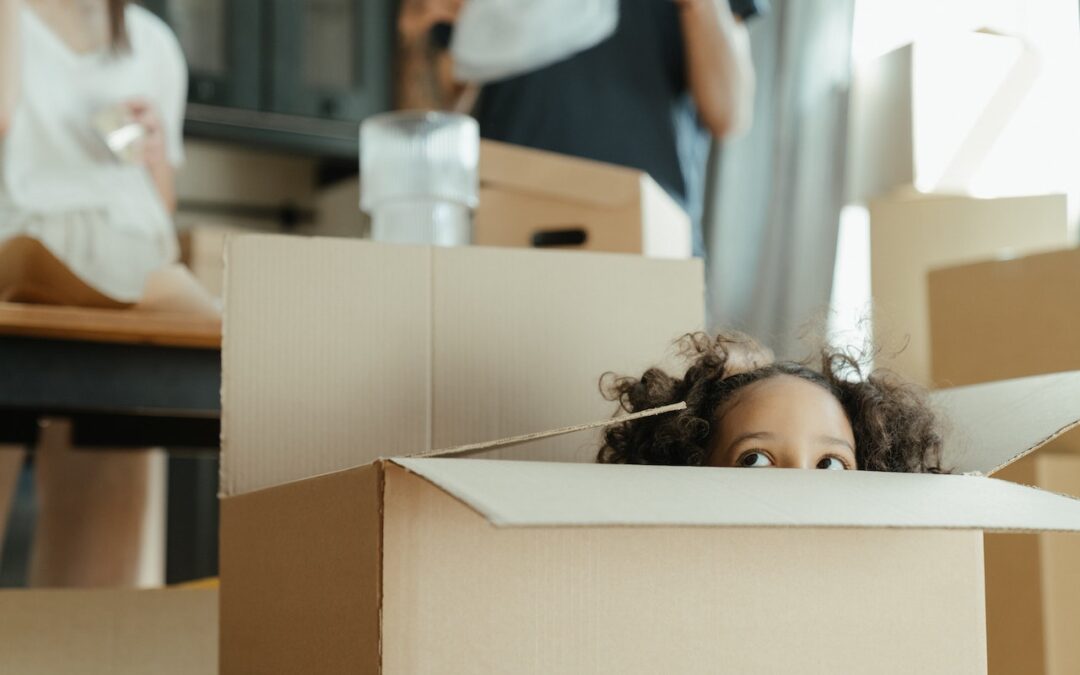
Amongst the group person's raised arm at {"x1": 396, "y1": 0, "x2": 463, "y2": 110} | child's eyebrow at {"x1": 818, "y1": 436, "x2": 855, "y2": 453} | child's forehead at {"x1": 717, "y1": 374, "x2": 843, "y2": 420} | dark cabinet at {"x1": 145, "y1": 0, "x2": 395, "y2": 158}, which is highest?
dark cabinet at {"x1": 145, "y1": 0, "x2": 395, "y2": 158}

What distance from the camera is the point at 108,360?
3.36 ft

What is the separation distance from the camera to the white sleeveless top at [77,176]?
1588 millimetres

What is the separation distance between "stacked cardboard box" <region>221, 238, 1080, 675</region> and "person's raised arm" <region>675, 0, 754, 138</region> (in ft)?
2.75

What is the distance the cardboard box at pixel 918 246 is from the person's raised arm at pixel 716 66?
0.41 meters

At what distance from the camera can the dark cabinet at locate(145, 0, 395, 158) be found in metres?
2.95

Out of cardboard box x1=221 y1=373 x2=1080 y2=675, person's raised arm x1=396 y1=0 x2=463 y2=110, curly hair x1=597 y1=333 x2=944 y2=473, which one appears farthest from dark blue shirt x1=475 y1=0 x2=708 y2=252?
cardboard box x1=221 y1=373 x2=1080 y2=675

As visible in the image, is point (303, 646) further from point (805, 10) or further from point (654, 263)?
point (805, 10)

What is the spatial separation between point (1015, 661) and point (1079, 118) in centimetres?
137

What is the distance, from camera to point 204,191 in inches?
125

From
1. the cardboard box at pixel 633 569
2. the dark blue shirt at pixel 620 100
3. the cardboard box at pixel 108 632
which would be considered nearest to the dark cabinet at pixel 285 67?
the dark blue shirt at pixel 620 100

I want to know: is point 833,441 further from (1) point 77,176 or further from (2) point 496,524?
(1) point 77,176

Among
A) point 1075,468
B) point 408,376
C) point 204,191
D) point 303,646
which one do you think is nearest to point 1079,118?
point 1075,468

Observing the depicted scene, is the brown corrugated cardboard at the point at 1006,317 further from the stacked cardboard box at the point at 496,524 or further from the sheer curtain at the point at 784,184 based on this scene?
the sheer curtain at the point at 784,184

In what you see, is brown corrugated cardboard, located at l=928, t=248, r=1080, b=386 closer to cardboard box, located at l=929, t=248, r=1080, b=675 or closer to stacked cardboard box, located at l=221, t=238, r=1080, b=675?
cardboard box, located at l=929, t=248, r=1080, b=675
